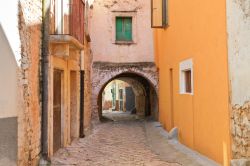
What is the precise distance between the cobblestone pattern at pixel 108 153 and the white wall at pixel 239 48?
2757mm

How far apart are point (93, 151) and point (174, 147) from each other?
2.11 metres

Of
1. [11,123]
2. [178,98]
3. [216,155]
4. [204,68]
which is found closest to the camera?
[11,123]

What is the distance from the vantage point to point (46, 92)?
7.28 m

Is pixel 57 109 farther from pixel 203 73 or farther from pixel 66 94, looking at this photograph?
pixel 203 73

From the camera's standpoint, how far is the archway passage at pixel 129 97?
19577mm

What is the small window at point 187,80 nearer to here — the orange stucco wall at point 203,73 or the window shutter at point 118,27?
the orange stucco wall at point 203,73

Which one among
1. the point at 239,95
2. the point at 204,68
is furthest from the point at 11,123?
the point at 204,68

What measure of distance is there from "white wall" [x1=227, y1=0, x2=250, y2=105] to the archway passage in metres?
11.3

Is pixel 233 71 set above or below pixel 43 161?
above

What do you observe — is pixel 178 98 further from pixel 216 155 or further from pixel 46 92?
pixel 46 92

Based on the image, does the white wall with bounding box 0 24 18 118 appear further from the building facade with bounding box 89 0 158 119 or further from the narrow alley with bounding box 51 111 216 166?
the building facade with bounding box 89 0 158 119

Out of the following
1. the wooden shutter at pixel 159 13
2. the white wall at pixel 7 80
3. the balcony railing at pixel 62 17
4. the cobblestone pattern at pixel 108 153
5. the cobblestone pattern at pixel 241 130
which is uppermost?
the wooden shutter at pixel 159 13

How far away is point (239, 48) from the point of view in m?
5.43

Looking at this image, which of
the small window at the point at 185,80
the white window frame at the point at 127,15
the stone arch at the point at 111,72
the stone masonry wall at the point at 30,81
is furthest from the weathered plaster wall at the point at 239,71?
the white window frame at the point at 127,15
